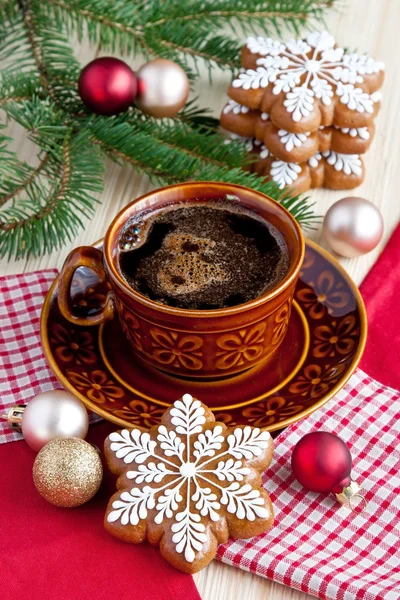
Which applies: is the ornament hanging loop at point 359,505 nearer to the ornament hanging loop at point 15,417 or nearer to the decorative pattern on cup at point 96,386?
the decorative pattern on cup at point 96,386

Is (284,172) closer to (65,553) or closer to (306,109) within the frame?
(306,109)

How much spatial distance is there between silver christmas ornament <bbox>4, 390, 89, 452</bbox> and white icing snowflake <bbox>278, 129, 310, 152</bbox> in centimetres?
55

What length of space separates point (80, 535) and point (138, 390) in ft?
0.65

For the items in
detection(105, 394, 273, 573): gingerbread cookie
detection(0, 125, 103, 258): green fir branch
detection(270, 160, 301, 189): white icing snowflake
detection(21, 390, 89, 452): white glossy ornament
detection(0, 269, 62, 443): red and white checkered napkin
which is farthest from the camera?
detection(270, 160, 301, 189): white icing snowflake

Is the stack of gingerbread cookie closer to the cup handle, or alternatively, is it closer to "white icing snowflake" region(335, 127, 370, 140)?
"white icing snowflake" region(335, 127, 370, 140)

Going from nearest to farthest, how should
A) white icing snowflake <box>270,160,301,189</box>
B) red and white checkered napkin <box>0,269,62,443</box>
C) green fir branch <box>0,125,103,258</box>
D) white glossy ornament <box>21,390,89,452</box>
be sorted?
white glossy ornament <box>21,390,89,452</box> → red and white checkered napkin <box>0,269,62,443</box> → green fir branch <box>0,125,103,258</box> → white icing snowflake <box>270,160,301,189</box>

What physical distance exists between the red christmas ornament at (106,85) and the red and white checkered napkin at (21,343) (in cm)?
31

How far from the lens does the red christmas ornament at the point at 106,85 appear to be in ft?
4.39

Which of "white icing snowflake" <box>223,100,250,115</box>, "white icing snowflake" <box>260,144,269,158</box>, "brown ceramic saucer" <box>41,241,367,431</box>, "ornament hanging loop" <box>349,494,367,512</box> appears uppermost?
"white icing snowflake" <box>223,100,250,115</box>

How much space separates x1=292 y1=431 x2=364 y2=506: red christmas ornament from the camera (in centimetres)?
92

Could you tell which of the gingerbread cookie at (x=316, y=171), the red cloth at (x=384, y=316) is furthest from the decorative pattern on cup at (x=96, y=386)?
the gingerbread cookie at (x=316, y=171)

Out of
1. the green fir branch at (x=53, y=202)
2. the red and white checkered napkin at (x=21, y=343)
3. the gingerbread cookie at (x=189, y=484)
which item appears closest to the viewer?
the gingerbread cookie at (x=189, y=484)

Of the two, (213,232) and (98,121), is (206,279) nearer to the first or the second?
(213,232)

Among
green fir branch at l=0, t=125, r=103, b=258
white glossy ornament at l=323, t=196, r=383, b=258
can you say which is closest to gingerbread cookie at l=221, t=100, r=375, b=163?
white glossy ornament at l=323, t=196, r=383, b=258
